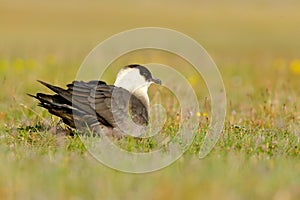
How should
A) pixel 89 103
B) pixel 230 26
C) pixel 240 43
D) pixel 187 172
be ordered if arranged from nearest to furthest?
pixel 187 172 → pixel 89 103 → pixel 240 43 → pixel 230 26

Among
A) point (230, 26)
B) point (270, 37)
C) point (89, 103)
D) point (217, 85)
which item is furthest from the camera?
point (230, 26)

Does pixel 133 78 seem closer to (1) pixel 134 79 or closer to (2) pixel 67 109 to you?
(1) pixel 134 79

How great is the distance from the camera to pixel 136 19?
43.2m

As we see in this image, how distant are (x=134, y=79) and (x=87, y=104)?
1110 millimetres

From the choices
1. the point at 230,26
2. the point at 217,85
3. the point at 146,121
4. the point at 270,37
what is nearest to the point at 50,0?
the point at 230,26

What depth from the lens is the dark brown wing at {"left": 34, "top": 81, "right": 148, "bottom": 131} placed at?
705 cm

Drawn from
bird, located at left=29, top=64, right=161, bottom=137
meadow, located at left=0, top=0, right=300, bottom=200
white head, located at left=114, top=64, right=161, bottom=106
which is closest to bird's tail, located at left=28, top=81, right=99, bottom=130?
bird, located at left=29, top=64, right=161, bottom=137

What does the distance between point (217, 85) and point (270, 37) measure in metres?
21.7

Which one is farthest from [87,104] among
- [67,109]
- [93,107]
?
A: [67,109]

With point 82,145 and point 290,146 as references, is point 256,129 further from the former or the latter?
point 82,145

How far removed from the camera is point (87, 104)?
278 inches

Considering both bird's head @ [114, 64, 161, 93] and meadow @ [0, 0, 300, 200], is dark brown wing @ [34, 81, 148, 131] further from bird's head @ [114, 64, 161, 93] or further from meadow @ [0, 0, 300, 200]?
bird's head @ [114, 64, 161, 93]

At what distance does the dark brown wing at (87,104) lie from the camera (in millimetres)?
7051

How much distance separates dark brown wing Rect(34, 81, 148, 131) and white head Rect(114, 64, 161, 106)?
669 millimetres
